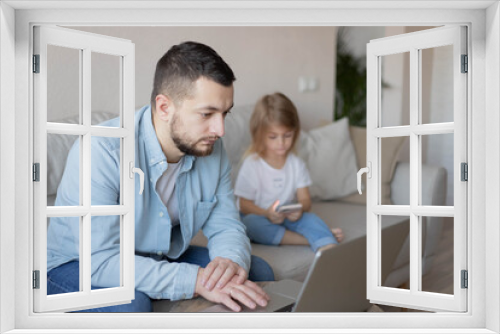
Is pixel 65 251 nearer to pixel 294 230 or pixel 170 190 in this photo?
pixel 170 190

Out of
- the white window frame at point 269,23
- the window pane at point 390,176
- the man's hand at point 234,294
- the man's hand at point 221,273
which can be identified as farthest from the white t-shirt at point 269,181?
the white window frame at point 269,23

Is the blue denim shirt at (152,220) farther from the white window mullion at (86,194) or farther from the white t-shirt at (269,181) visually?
the white t-shirt at (269,181)

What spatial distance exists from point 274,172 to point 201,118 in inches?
44.3

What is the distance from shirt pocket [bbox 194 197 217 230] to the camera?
9.18 ft

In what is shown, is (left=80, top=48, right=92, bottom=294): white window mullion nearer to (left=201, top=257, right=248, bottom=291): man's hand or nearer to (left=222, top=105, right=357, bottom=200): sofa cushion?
(left=201, top=257, right=248, bottom=291): man's hand

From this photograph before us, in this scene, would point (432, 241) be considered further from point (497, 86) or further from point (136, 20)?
point (136, 20)

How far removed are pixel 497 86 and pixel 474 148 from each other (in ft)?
0.75

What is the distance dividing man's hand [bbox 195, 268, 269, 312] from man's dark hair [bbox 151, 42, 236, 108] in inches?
37.5

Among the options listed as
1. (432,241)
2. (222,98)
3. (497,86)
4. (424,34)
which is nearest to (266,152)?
(222,98)

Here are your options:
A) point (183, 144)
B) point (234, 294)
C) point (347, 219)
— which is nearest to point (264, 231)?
point (347, 219)

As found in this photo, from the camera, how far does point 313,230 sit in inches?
137

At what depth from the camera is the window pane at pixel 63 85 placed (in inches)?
87.7

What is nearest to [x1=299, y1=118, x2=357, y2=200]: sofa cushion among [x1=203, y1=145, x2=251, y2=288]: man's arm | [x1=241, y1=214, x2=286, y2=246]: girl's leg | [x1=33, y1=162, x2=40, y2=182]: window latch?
[x1=241, y1=214, x2=286, y2=246]: girl's leg

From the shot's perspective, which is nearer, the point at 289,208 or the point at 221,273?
the point at 221,273
